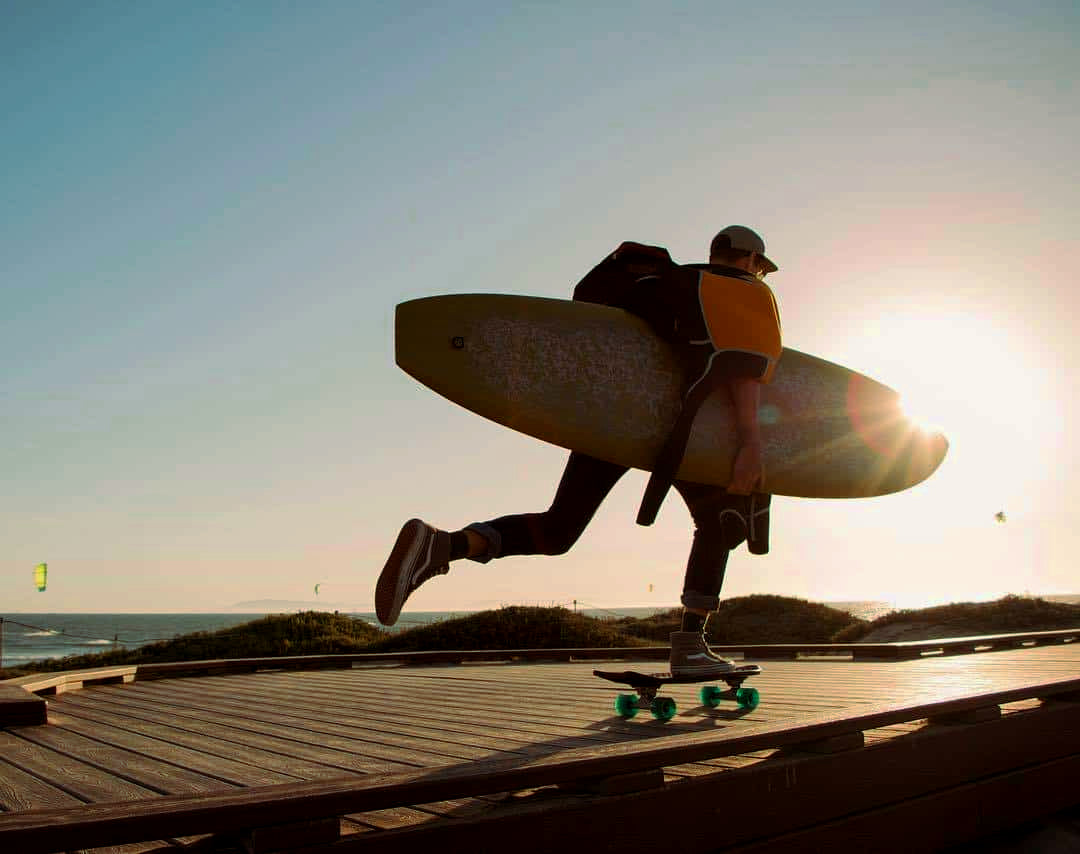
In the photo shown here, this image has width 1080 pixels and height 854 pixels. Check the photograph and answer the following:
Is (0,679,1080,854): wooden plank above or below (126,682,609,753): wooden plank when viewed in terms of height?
above

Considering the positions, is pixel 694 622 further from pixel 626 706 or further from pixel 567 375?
pixel 567 375

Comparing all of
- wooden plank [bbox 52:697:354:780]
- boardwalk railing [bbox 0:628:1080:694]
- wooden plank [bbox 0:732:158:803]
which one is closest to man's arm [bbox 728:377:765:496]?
wooden plank [bbox 52:697:354:780]

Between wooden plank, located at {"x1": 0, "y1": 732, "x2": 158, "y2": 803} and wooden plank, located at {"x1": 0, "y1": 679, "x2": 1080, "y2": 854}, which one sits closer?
wooden plank, located at {"x1": 0, "y1": 679, "x2": 1080, "y2": 854}

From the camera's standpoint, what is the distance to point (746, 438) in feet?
12.2

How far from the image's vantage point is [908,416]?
473 centimetres

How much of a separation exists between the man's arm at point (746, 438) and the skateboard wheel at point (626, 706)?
3.12ft

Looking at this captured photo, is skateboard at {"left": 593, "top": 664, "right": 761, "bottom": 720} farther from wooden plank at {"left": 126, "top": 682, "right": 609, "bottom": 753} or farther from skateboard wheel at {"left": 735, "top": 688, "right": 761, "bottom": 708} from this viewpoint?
wooden plank at {"left": 126, "top": 682, "right": 609, "bottom": 753}

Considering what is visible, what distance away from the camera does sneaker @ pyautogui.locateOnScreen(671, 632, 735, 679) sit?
12.1ft

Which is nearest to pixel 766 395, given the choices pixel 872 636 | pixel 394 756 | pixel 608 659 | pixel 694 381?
pixel 694 381

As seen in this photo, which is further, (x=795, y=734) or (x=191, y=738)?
(x=191, y=738)

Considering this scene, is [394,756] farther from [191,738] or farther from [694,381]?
[694,381]

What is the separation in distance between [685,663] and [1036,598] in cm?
2214

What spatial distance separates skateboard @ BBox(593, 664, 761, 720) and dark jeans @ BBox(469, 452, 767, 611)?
32 cm

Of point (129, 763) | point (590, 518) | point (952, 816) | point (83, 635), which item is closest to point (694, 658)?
point (590, 518)
